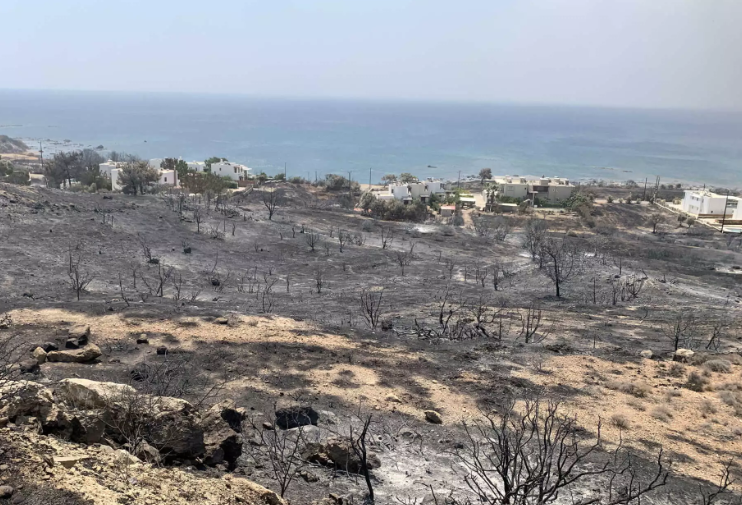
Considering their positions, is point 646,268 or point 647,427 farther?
point 646,268

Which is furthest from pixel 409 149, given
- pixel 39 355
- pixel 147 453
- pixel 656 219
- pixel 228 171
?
pixel 147 453

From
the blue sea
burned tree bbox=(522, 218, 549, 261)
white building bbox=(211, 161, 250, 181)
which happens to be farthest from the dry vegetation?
the blue sea

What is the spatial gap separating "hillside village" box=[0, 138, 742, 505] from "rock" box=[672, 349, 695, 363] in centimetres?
4

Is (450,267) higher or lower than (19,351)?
lower

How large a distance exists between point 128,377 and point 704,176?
12262 cm

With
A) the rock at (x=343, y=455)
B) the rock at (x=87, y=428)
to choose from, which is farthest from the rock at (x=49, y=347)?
the rock at (x=343, y=455)

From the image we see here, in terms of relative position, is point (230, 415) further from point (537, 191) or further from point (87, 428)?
point (537, 191)

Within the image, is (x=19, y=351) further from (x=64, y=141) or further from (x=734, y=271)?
(x=64, y=141)

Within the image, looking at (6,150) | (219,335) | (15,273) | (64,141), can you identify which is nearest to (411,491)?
(219,335)

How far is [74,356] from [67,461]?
24.3ft

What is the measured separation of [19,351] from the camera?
42.5ft

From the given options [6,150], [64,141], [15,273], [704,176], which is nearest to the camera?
[15,273]

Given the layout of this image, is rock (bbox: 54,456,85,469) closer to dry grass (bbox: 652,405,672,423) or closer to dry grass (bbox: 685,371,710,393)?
dry grass (bbox: 652,405,672,423)

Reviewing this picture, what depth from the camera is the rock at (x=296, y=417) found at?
10.7 meters
